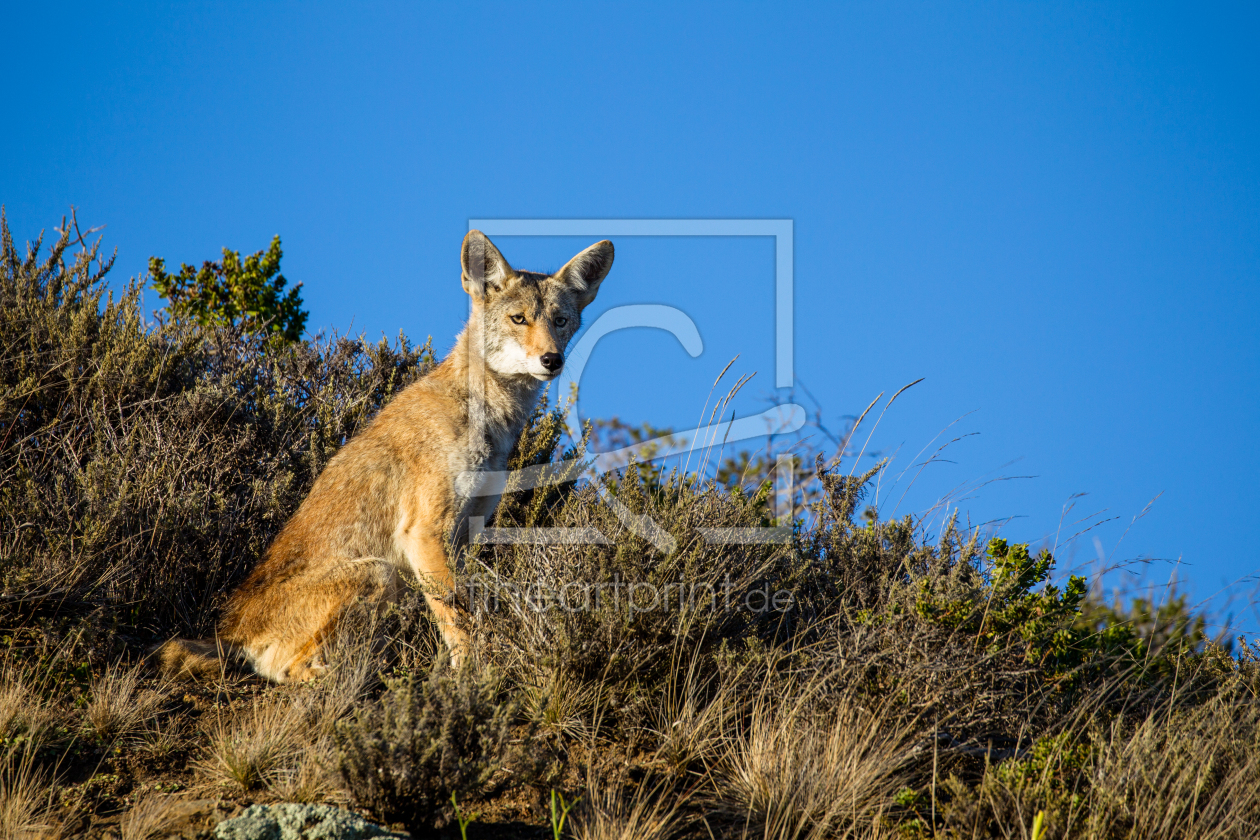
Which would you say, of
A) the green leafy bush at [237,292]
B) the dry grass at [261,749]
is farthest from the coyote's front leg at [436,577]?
the green leafy bush at [237,292]

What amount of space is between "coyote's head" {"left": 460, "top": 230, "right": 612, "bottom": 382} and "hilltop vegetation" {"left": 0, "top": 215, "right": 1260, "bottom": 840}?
0.81 meters

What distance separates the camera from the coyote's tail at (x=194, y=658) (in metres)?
5.05

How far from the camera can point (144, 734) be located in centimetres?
448

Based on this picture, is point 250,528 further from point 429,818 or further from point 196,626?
point 429,818

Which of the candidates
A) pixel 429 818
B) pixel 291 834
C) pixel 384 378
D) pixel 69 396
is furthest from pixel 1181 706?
pixel 69 396

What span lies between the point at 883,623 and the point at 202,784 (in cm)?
336

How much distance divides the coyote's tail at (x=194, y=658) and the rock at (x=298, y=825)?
1827 mm

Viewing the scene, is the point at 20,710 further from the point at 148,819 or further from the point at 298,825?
the point at 298,825

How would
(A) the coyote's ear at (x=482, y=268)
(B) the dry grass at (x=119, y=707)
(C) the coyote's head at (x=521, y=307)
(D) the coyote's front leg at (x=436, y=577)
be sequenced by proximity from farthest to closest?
(A) the coyote's ear at (x=482, y=268)
(C) the coyote's head at (x=521, y=307)
(D) the coyote's front leg at (x=436, y=577)
(B) the dry grass at (x=119, y=707)

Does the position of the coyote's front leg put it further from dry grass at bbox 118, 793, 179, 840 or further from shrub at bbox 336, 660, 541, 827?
dry grass at bbox 118, 793, 179, 840

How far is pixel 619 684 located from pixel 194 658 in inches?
98.7

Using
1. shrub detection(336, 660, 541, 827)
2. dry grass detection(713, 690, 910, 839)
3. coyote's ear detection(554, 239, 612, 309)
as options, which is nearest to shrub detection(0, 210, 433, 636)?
coyote's ear detection(554, 239, 612, 309)

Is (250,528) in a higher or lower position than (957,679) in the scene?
higher

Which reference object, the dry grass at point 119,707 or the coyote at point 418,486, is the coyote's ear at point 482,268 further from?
the dry grass at point 119,707
